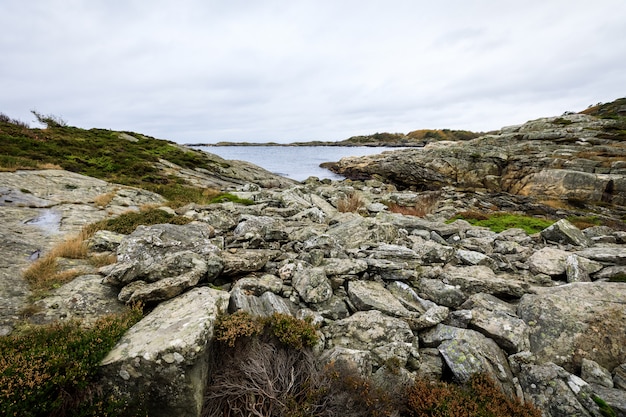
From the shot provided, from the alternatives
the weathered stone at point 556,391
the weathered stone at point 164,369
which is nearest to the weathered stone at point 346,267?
the weathered stone at point 164,369

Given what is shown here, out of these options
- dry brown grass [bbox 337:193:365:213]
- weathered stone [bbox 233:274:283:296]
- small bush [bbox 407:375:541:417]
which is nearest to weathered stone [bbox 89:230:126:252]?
weathered stone [bbox 233:274:283:296]

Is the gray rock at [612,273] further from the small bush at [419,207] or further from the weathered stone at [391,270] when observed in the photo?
the small bush at [419,207]

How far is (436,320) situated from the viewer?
20.0 ft

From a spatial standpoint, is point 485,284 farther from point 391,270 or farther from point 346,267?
point 346,267

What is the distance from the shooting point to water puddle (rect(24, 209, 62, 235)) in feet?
33.8

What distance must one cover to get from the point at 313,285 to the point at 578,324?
5.67 m

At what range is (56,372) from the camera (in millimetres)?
3654

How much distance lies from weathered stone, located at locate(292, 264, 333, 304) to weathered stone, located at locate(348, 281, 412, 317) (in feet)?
2.09

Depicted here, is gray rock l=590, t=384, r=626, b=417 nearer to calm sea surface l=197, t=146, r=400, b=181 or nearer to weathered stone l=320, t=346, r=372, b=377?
weathered stone l=320, t=346, r=372, b=377

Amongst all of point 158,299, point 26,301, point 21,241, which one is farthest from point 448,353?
point 21,241

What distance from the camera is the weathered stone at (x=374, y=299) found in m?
6.38

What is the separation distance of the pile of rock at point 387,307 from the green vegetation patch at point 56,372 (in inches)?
9.8

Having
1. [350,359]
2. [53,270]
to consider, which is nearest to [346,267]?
[350,359]

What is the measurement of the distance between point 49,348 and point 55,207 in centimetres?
1240
